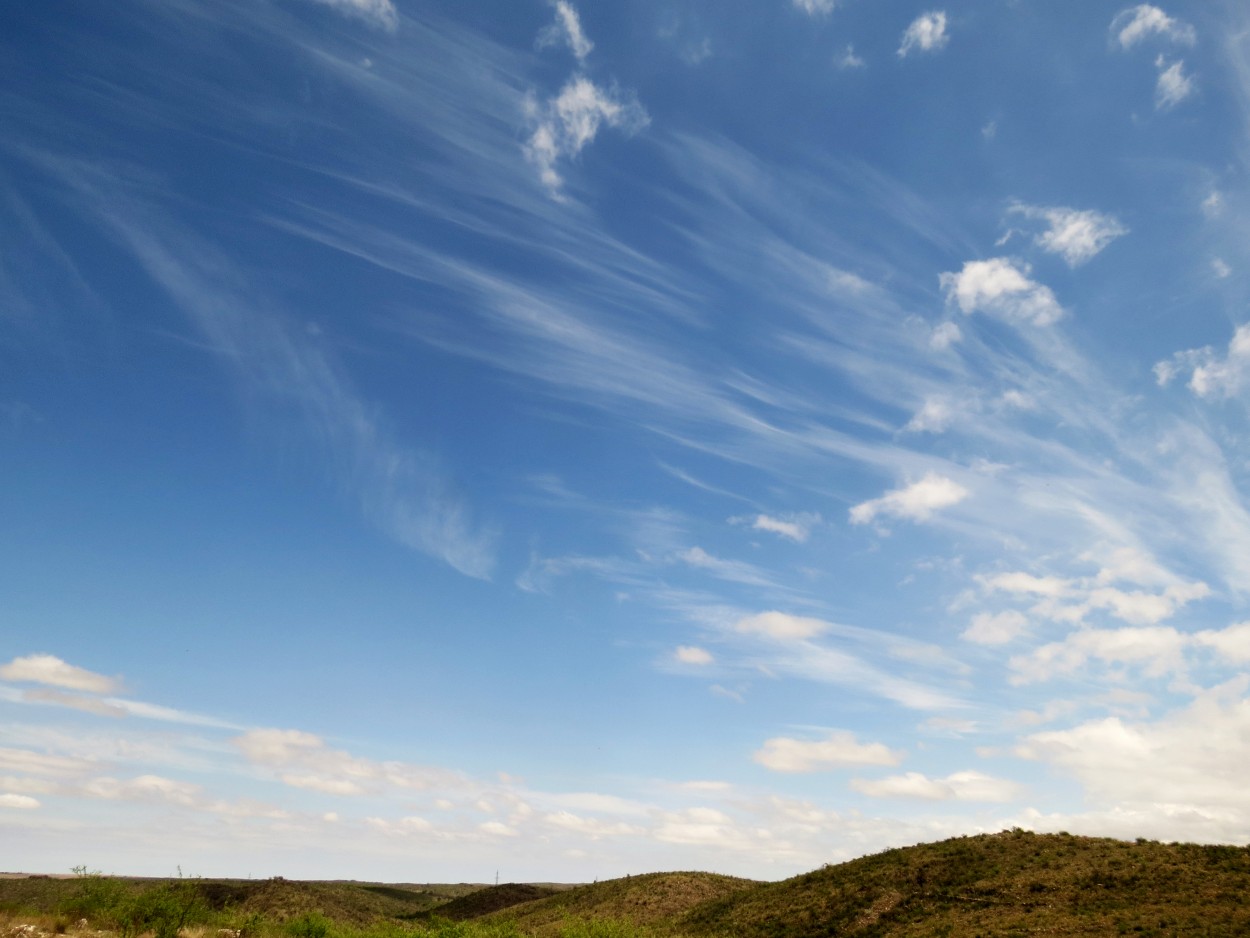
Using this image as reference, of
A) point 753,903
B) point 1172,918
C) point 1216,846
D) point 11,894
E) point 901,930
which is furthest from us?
point 11,894

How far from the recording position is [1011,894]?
56906 mm

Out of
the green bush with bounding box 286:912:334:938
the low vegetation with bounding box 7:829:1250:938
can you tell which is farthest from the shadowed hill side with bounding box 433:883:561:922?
the green bush with bounding box 286:912:334:938

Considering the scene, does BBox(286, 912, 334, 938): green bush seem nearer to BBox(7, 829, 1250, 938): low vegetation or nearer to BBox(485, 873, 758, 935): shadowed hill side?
BBox(7, 829, 1250, 938): low vegetation

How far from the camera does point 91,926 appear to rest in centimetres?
4312

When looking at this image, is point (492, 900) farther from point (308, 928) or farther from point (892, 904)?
point (892, 904)

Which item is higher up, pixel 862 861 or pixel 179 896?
pixel 862 861

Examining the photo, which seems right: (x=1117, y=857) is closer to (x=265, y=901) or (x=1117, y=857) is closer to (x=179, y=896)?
(x=179, y=896)

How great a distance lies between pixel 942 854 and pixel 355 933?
50685 millimetres

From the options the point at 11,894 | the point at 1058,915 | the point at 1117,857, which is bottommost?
the point at 11,894

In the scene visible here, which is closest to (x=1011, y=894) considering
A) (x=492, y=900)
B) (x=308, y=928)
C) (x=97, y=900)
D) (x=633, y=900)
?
(x=633, y=900)

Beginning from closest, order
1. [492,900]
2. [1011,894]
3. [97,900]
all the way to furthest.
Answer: [97,900] < [1011,894] < [492,900]

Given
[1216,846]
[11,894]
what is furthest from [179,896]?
[11,894]

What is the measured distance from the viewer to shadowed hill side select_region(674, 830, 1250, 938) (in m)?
48.3

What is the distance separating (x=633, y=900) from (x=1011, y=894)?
151ft
